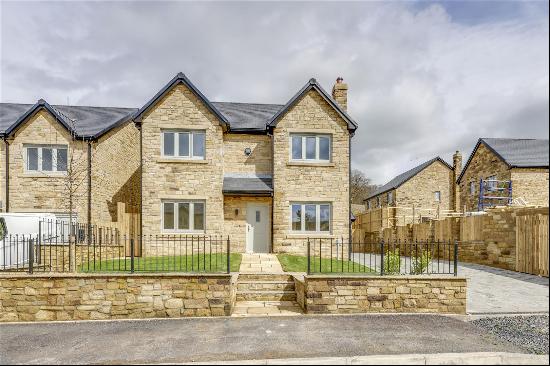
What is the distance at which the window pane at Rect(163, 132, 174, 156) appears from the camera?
50.6 feet

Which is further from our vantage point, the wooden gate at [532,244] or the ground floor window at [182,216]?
the ground floor window at [182,216]

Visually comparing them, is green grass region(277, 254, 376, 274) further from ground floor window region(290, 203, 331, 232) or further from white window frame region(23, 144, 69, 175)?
white window frame region(23, 144, 69, 175)

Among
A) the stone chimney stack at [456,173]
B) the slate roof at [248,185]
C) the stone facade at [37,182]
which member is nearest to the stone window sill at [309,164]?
the slate roof at [248,185]

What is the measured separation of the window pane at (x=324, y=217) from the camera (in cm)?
1568

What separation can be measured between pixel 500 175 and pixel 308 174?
47.7 feet

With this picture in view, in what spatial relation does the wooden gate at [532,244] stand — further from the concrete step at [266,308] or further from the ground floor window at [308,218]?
the concrete step at [266,308]

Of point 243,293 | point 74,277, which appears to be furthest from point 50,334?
point 243,293

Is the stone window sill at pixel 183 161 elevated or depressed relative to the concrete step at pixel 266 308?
elevated

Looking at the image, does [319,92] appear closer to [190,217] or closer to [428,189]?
[190,217]

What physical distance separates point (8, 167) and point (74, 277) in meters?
11.5

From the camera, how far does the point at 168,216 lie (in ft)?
50.1

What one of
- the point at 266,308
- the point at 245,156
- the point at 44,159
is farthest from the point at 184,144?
the point at 266,308

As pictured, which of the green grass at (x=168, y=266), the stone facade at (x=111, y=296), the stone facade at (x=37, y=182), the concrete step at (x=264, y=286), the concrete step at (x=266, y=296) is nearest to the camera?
the stone facade at (x=111, y=296)

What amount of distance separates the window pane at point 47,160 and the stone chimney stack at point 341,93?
15.2 meters
